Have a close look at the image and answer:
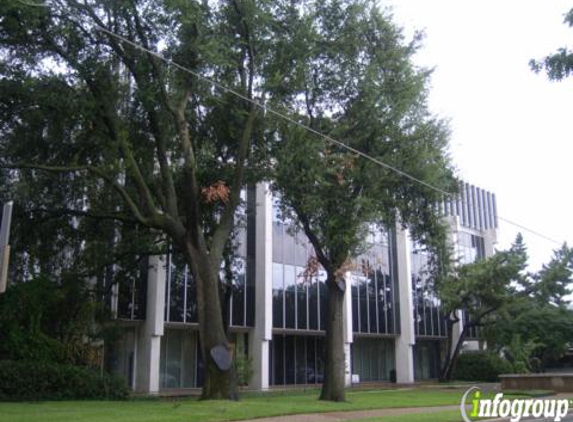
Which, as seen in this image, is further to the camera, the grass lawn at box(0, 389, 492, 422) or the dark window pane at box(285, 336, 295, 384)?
the dark window pane at box(285, 336, 295, 384)

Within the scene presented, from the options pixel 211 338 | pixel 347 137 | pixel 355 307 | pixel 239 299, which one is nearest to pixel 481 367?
pixel 355 307

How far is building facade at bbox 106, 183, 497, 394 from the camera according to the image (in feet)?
95.9

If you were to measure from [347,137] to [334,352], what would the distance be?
7.34 metres

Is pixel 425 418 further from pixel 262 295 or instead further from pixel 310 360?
pixel 310 360

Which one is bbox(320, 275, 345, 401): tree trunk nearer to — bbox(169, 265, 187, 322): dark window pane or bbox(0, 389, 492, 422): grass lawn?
bbox(0, 389, 492, 422): grass lawn

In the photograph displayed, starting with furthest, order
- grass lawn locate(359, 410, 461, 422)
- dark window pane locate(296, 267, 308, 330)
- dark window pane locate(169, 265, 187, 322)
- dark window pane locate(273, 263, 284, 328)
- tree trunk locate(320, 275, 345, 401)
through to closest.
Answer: dark window pane locate(296, 267, 308, 330) → dark window pane locate(273, 263, 284, 328) → dark window pane locate(169, 265, 187, 322) → tree trunk locate(320, 275, 345, 401) → grass lawn locate(359, 410, 461, 422)

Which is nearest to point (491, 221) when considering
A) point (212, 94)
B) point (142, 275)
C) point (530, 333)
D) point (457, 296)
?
point (457, 296)

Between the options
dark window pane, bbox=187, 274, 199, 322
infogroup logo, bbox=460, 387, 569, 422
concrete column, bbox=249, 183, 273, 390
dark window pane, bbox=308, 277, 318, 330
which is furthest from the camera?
dark window pane, bbox=308, 277, 318, 330

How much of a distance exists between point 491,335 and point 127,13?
30.3 meters

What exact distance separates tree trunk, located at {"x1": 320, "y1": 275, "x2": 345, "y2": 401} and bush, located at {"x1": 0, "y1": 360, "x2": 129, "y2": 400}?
676 cm

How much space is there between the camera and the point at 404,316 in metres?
43.6

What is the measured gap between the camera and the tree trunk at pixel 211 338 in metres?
19.2

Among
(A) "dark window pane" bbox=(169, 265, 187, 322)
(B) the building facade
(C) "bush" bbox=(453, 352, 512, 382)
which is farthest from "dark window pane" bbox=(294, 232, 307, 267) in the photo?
(C) "bush" bbox=(453, 352, 512, 382)

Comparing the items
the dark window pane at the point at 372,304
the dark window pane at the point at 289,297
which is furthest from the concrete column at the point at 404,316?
the dark window pane at the point at 289,297
